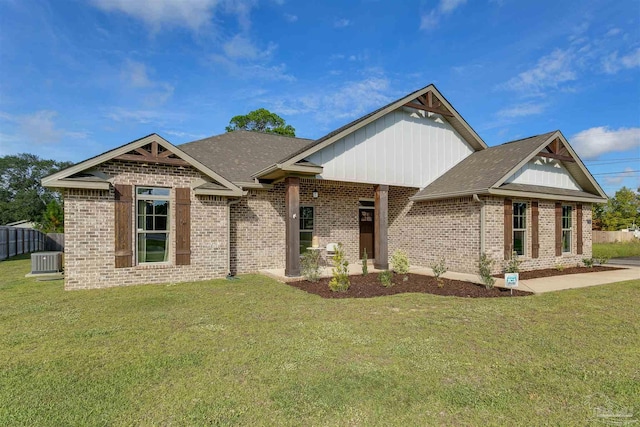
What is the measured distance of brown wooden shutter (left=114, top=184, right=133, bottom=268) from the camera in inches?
344

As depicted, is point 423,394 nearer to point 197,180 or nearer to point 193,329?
point 193,329

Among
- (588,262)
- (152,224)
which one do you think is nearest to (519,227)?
(588,262)

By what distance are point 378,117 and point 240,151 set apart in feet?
18.5

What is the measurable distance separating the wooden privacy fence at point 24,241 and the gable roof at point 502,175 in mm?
21672

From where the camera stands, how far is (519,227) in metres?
11.8

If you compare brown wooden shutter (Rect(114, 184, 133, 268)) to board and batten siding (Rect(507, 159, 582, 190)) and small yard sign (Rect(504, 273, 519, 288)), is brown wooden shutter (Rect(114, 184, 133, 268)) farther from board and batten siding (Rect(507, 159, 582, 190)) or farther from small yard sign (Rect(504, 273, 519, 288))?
board and batten siding (Rect(507, 159, 582, 190))

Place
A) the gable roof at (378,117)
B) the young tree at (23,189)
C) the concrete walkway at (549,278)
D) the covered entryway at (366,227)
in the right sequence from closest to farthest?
1. the concrete walkway at (549,278)
2. the gable roof at (378,117)
3. the covered entryway at (366,227)
4. the young tree at (23,189)

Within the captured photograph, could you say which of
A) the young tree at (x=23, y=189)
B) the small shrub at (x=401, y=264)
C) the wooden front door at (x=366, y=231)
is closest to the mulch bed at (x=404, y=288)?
the small shrub at (x=401, y=264)

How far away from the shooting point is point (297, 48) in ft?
48.2

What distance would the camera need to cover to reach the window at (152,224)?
916cm

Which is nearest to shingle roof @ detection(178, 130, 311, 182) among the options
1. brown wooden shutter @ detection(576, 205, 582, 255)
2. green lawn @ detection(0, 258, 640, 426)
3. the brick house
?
the brick house

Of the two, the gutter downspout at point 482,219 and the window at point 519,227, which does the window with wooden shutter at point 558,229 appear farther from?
the gutter downspout at point 482,219

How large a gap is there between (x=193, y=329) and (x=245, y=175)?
717cm

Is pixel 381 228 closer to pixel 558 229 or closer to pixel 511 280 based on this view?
pixel 511 280
